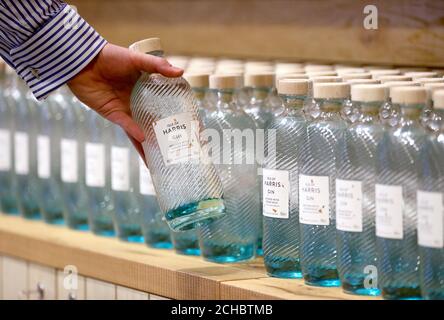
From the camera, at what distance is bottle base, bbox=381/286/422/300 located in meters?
2.02

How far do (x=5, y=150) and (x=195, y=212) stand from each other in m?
1.18

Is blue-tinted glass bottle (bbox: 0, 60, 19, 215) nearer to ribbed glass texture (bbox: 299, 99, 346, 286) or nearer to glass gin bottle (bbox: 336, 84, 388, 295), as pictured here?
ribbed glass texture (bbox: 299, 99, 346, 286)

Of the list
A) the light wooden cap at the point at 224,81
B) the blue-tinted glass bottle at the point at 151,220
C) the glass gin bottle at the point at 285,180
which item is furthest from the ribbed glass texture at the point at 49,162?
the glass gin bottle at the point at 285,180

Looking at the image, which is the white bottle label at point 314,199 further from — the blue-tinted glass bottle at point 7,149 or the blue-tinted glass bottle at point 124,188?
the blue-tinted glass bottle at point 7,149

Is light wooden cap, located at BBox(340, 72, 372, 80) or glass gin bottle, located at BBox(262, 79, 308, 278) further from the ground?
light wooden cap, located at BBox(340, 72, 372, 80)

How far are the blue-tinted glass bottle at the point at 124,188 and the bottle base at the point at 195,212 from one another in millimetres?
492

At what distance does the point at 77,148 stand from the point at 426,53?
100 cm

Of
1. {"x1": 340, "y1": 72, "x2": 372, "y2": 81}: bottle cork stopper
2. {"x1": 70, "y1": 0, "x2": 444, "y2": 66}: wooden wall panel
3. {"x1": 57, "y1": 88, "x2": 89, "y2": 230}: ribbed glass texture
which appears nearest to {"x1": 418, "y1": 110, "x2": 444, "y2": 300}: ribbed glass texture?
{"x1": 340, "y1": 72, "x2": 372, "y2": 81}: bottle cork stopper

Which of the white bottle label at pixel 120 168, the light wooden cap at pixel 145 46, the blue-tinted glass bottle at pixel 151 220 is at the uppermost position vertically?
the light wooden cap at pixel 145 46

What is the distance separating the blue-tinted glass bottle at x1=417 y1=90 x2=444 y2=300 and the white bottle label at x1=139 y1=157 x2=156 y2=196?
887 millimetres

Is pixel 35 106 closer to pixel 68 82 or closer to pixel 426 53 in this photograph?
pixel 68 82

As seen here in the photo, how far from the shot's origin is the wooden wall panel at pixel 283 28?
2807 mm

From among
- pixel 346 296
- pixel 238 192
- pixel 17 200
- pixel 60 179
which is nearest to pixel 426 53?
pixel 238 192
